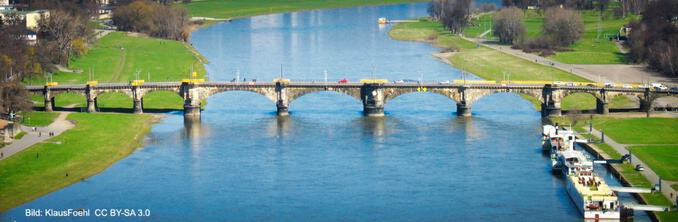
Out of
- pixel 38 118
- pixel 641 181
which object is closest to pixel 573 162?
pixel 641 181

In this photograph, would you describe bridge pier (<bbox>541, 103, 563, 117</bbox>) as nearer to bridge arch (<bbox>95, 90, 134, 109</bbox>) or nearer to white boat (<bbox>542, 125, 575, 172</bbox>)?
white boat (<bbox>542, 125, 575, 172</bbox>)

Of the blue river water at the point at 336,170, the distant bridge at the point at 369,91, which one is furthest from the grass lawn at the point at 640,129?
the blue river water at the point at 336,170

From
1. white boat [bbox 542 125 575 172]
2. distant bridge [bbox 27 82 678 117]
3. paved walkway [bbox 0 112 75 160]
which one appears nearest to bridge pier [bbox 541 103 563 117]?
distant bridge [bbox 27 82 678 117]

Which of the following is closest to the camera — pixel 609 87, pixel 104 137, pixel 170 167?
pixel 170 167

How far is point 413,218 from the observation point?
106 m

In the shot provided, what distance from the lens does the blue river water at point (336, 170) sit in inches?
4291

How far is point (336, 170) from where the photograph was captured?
125 m

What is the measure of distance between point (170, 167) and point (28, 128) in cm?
2568

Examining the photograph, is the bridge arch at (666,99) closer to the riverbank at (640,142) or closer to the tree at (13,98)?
the riverbank at (640,142)

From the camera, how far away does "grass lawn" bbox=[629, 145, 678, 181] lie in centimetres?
11957

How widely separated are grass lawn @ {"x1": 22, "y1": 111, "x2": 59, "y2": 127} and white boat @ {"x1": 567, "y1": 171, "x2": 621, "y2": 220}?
2427 inches

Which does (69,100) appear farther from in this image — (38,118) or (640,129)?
(640,129)

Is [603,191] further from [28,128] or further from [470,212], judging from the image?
[28,128]

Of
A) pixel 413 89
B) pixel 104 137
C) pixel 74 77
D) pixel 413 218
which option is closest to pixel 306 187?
pixel 413 218
